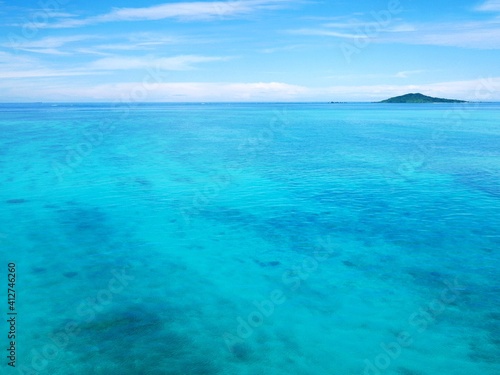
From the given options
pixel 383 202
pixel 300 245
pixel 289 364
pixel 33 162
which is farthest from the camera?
pixel 33 162

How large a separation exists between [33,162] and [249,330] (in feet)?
134

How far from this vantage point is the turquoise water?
13.6 metres

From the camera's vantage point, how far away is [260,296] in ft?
57.1

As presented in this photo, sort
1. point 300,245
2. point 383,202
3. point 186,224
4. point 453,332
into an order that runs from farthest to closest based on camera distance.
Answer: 1. point 383,202
2. point 186,224
3. point 300,245
4. point 453,332

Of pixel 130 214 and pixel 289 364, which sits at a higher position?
pixel 130 214

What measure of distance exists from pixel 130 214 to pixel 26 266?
333 inches

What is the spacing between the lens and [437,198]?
1206 inches

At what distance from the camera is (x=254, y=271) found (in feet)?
65.0

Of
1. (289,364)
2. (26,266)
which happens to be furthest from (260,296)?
(26,266)

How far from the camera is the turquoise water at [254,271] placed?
13.6 m

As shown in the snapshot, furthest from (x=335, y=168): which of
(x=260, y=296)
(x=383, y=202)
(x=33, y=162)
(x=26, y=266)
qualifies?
(x=33, y=162)

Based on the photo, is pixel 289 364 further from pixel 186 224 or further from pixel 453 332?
pixel 186 224

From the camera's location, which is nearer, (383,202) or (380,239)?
(380,239)

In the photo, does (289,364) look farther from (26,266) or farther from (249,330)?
(26,266)
